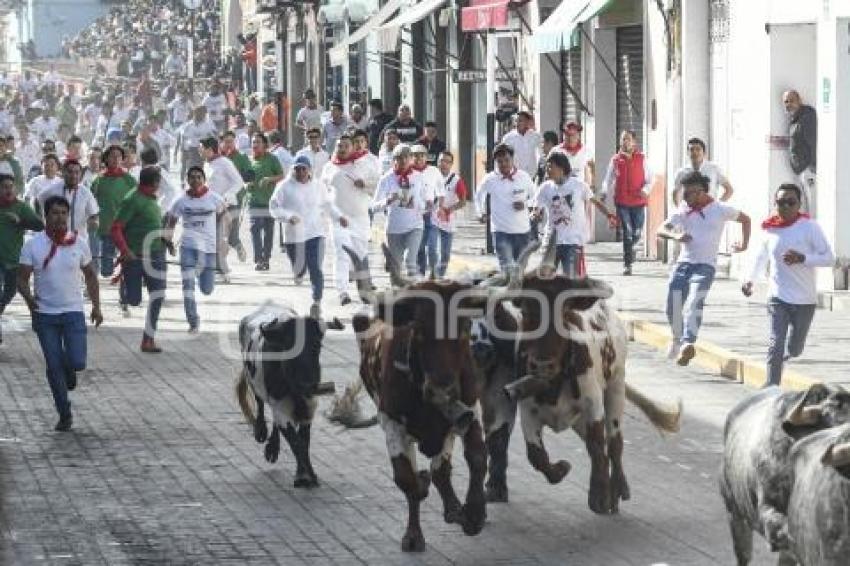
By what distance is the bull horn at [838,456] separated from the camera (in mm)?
8188

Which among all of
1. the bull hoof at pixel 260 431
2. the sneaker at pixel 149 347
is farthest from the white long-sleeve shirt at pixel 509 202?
the bull hoof at pixel 260 431

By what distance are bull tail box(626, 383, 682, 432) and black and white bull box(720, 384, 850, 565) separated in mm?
3461

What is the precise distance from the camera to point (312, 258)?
2522 centimetres

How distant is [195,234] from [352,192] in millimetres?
3774

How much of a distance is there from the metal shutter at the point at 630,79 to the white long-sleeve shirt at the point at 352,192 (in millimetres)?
6878

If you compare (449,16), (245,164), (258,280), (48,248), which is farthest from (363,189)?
(449,16)

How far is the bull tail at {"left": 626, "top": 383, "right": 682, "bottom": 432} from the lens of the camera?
1410cm

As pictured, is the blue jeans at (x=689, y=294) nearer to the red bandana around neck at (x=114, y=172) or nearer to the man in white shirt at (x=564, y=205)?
the man in white shirt at (x=564, y=205)

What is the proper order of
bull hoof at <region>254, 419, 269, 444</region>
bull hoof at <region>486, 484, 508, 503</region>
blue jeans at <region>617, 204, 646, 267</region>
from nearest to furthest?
bull hoof at <region>486, 484, 508, 503</region>, bull hoof at <region>254, 419, 269, 444</region>, blue jeans at <region>617, 204, 646, 267</region>

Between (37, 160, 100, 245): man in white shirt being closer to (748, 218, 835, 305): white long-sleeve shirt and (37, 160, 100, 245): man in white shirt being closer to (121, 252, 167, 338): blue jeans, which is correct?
(121, 252, 167, 338): blue jeans

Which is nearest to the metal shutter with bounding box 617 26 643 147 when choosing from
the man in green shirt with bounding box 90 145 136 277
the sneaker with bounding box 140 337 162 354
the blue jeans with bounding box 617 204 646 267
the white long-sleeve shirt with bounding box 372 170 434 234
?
the blue jeans with bounding box 617 204 646 267

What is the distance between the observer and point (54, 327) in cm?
1698

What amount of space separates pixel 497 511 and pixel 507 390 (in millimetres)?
935

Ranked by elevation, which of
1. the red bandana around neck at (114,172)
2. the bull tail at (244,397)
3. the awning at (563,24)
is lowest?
the bull tail at (244,397)
